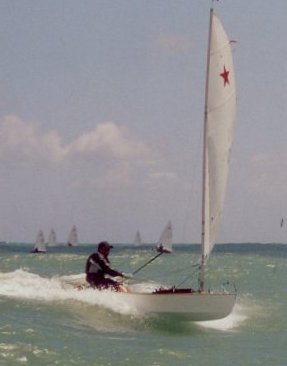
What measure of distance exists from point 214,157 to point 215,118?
1003 millimetres

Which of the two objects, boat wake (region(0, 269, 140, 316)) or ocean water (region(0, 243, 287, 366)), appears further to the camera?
boat wake (region(0, 269, 140, 316))

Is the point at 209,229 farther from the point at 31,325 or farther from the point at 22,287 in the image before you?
the point at 22,287

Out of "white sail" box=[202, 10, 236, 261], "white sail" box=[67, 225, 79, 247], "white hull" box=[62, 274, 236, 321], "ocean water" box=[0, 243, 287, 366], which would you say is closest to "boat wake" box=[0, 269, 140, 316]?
"ocean water" box=[0, 243, 287, 366]

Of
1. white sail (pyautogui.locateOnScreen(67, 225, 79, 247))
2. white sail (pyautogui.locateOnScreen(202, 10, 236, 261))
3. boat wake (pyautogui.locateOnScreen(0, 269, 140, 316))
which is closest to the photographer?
white sail (pyautogui.locateOnScreen(202, 10, 236, 261))

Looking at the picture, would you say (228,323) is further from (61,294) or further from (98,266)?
(61,294)

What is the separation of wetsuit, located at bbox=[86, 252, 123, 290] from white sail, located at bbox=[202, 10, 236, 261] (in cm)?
293

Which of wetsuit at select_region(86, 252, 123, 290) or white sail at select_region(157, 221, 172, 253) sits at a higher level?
white sail at select_region(157, 221, 172, 253)

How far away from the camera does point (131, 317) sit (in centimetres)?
1664

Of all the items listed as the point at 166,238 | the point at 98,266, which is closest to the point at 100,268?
the point at 98,266

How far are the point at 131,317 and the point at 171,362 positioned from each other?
177 inches

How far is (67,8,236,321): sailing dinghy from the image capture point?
640 inches

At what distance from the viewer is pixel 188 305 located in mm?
15938

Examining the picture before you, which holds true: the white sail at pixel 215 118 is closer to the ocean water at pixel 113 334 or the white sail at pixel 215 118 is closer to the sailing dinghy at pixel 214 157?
the sailing dinghy at pixel 214 157

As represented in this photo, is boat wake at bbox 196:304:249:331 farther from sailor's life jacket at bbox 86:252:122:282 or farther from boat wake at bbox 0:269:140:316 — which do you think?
sailor's life jacket at bbox 86:252:122:282
